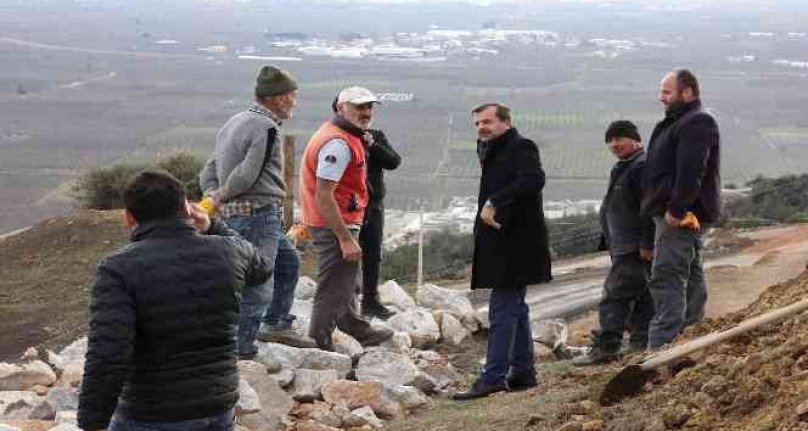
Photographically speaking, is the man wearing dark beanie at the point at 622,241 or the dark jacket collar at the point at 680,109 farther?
the man wearing dark beanie at the point at 622,241

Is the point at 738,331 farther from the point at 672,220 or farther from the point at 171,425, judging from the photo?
the point at 171,425

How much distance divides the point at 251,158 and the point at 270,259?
21.7 inches

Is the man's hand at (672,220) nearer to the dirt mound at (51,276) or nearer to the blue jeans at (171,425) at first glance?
the blue jeans at (171,425)

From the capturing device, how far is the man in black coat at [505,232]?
247 inches

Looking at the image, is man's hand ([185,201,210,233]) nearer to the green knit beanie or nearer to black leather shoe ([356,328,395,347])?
Result: the green knit beanie

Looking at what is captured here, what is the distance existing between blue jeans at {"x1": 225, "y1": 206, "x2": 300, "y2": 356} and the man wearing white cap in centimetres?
24

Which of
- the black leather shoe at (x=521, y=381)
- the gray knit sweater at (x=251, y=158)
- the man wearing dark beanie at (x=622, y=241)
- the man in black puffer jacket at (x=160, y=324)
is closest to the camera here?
the man in black puffer jacket at (x=160, y=324)

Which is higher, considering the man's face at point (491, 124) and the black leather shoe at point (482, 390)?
the man's face at point (491, 124)

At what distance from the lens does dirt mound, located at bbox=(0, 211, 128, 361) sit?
34.6 ft

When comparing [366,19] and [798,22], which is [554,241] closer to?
[798,22]

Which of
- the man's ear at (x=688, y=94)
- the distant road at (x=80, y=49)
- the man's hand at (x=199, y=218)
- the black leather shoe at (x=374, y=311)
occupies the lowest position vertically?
the distant road at (x=80, y=49)

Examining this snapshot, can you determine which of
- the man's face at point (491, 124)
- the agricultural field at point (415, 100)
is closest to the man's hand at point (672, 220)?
the man's face at point (491, 124)

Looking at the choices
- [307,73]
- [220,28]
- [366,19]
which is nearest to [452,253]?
[307,73]

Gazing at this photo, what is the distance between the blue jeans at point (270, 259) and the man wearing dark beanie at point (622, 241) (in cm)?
191
